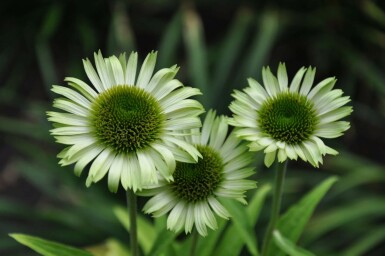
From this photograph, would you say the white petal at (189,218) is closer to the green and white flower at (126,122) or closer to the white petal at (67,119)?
the green and white flower at (126,122)

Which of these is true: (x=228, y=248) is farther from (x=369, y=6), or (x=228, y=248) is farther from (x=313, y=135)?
(x=369, y=6)

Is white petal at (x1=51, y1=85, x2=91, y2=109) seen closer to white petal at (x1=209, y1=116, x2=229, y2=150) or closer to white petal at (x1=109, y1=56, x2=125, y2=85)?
white petal at (x1=109, y1=56, x2=125, y2=85)

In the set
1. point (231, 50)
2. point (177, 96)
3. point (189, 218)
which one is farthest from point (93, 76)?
point (231, 50)

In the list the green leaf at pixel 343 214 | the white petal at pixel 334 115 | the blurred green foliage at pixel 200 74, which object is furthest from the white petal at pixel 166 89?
the green leaf at pixel 343 214

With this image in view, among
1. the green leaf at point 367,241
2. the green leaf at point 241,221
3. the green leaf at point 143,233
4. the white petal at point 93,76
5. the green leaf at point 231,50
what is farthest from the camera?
the green leaf at point 231,50

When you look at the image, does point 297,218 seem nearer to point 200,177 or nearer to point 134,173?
point 200,177

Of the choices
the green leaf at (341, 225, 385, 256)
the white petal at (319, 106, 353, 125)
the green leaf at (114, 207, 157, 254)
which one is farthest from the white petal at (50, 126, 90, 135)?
the green leaf at (341, 225, 385, 256)
